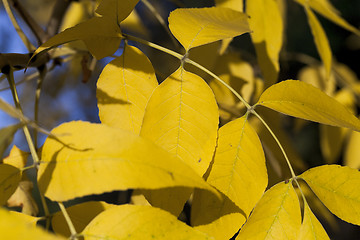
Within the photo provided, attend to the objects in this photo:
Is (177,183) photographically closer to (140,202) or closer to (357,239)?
(140,202)

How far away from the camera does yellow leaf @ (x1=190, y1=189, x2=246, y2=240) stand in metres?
0.36

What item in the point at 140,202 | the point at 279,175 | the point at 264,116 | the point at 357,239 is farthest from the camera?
the point at 357,239

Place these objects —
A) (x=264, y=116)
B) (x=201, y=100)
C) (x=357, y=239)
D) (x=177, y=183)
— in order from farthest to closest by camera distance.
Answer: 1. (x=357, y=239)
2. (x=264, y=116)
3. (x=201, y=100)
4. (x=177, y=183)

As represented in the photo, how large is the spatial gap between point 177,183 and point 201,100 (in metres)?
0.13

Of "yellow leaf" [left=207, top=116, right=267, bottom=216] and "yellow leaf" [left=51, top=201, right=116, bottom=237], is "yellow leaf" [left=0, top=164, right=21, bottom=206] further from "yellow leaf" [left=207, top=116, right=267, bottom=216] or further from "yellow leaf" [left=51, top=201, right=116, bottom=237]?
"yellow leaf" [left=207, top=116, right=267, bottom=216]

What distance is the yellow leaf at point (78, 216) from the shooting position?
0.35 meters

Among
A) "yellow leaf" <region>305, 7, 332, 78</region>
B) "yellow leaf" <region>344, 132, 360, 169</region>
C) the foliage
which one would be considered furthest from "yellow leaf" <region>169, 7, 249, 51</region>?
"yellow leaf" <region>344, 132, 360, 169</region>

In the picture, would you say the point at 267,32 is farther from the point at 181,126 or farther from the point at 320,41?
the point at 181,126

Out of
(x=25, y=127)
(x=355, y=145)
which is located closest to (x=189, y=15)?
(x=25, y=127)

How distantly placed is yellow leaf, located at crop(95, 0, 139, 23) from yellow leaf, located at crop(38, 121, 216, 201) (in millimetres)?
132

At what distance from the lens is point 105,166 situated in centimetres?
29

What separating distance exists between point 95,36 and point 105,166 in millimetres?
168

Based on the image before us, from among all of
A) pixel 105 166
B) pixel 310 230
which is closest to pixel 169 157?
pixel 105 166

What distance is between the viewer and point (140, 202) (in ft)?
1.68
